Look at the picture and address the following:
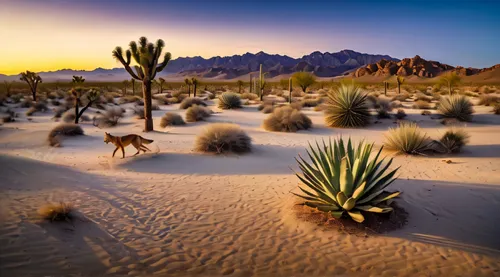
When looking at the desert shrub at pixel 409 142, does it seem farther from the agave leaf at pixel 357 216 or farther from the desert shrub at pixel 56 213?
the desert shrub at pixel 56 213

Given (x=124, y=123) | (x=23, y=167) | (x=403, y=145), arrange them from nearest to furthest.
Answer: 1. (x=23, y=167)
2. (x=403, y=145)
3. (x=124, y=123)

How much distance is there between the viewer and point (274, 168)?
405 inches

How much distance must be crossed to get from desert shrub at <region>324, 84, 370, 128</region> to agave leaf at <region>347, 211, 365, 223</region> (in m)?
12.3

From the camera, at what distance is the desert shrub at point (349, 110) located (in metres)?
17.5

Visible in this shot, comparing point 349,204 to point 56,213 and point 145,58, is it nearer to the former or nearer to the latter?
point 56,213

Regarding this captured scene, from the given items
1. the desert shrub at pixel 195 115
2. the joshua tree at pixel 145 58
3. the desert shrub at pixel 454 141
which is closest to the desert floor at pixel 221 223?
the desert shrub at pixel 454 141

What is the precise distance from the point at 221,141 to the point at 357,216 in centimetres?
709

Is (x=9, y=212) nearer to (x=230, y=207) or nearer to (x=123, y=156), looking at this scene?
(x=230, y=207)

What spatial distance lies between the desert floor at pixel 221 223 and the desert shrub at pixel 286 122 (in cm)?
590

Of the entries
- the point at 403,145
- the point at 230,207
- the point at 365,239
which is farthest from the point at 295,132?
the point at 365,239

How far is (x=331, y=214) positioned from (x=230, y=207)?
202cm

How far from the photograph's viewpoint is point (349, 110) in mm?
17688

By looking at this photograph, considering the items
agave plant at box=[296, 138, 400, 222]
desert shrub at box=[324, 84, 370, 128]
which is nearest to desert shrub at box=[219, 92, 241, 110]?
desert shrub at box=[324, 84, 370, 128]

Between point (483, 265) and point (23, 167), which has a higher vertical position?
point (23, 167)
